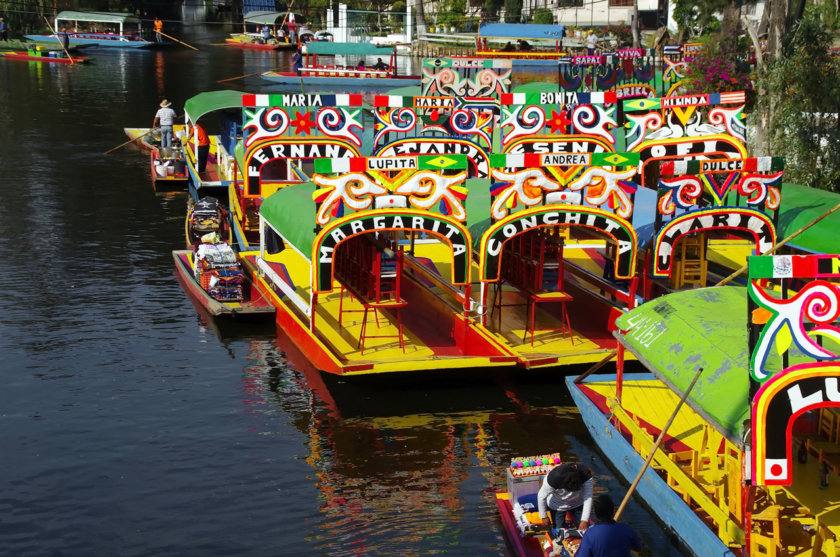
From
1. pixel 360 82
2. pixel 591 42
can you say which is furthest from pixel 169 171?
pixel 591 42

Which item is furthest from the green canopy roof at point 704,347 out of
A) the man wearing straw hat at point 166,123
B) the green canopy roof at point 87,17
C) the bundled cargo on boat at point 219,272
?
the green canopy roof at point 87,17

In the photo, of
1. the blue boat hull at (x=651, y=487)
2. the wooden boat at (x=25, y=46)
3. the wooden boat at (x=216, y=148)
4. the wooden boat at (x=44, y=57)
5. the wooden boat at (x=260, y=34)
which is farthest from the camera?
the wooden boat at (x=260, y=34)

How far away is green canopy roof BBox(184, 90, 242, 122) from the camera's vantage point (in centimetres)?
4012

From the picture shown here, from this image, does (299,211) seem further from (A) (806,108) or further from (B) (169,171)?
(B) (169,171)

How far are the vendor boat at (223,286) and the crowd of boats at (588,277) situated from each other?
0.06m

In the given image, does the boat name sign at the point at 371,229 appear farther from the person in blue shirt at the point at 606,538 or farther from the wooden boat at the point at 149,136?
the wooden boat at the point at 149,136

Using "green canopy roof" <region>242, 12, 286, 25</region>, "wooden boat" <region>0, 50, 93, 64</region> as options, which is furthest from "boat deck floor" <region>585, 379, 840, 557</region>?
A: "green canopy roof" <region>242, 12, 286, 25</region>

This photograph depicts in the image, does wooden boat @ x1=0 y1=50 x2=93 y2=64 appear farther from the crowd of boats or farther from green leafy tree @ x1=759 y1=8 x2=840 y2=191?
green leafy tree @ x1=759 y1=8 x2=840 y2=191

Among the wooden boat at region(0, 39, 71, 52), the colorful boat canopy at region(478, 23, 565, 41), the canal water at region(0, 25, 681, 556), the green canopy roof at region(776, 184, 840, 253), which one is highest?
the colorful boat canopy at region(478, 23, 565, 41)

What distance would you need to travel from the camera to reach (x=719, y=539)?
1400cm

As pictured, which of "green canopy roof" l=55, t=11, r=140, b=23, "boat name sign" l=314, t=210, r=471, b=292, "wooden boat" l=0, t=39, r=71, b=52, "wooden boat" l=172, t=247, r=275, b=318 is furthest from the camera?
"green canopy roof" l=55, t=11, r=140, b=23

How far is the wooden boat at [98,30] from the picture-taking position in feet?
326

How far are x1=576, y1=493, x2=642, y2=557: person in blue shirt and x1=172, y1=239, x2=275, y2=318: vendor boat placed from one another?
14285 millimetres

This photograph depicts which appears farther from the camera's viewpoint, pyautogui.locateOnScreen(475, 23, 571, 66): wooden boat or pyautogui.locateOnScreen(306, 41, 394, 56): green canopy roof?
pyautogui.locateOnScreen(475, 23, 571, 66): wooden boat
